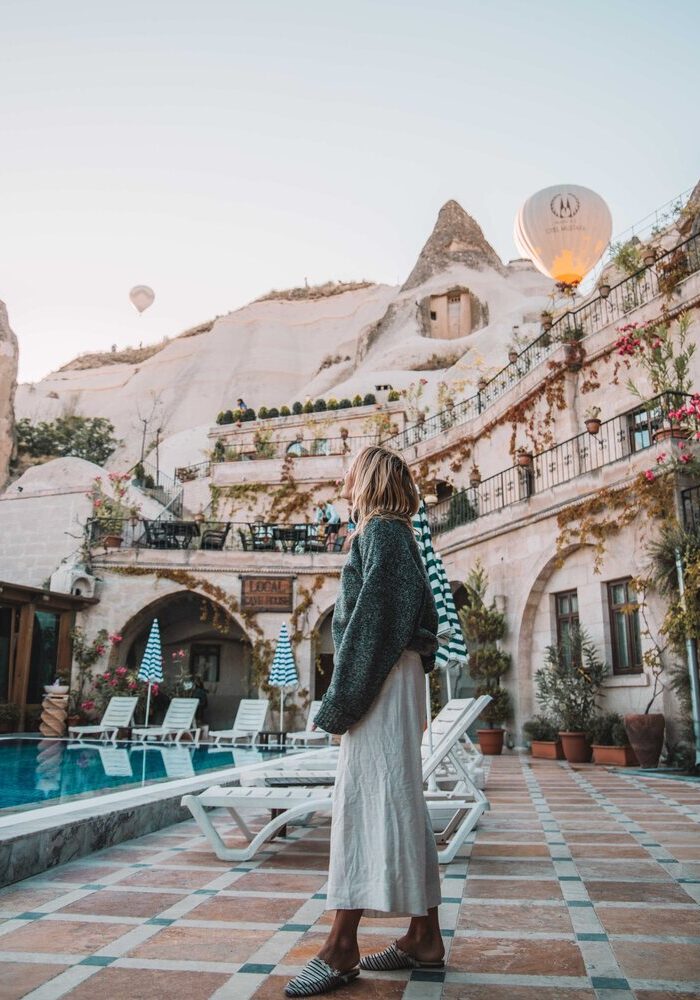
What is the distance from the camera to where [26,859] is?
147 inches

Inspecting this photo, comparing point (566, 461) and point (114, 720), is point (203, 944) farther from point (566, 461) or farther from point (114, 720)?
point (114, 720)

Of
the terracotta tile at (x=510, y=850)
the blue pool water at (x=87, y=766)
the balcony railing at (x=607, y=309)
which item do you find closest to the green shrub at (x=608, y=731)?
the blue pool water at (x=87, y=766)

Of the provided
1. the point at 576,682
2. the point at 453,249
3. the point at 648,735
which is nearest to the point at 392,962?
the point at 648,735

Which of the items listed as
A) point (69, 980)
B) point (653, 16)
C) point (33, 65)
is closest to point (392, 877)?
point (69, 980)

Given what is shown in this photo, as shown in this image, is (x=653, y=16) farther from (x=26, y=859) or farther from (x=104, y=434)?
(x=104, y=434)

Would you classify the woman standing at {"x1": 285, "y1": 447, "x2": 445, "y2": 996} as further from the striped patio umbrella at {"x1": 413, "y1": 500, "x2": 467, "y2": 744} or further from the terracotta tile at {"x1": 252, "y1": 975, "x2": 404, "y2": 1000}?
the striped patio umbrella at {"x1": 413, "y1": 500, "x2": 467, "y2": 744}

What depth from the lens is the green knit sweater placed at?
232 centimetres

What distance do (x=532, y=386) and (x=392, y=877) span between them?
1415 centimetres

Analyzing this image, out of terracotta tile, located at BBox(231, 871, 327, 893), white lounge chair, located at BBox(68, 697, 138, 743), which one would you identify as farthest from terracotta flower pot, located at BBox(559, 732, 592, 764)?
white lounge chair, located at BBox(68, 697, 138, 743)

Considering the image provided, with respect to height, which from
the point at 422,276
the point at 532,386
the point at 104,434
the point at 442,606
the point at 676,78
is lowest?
the point at 442,606

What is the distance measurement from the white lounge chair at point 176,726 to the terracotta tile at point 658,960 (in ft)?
40.1

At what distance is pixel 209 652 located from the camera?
71.2ft

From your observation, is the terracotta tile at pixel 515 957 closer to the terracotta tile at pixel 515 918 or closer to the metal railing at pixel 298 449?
the terracotta tile at pixel 515 918

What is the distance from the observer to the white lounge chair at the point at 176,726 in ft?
45.9
